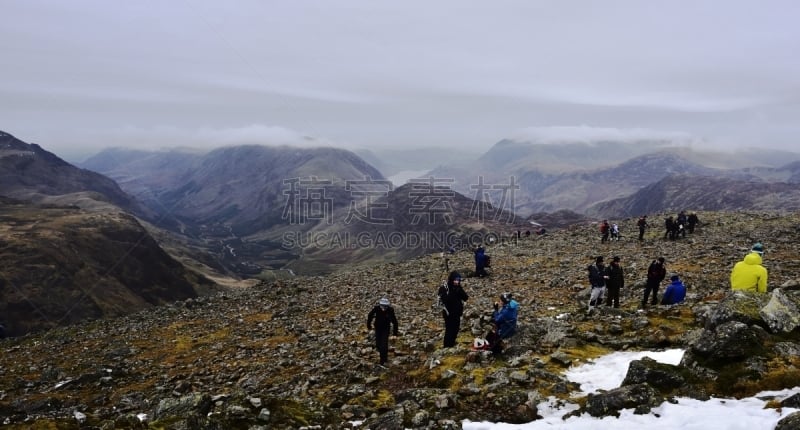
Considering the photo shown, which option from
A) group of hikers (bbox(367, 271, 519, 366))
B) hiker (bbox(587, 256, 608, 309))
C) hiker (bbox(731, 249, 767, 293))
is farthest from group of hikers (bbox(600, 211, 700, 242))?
group of hikers (bbox(367, 271, 519, 366))

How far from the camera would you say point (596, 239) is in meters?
53.8

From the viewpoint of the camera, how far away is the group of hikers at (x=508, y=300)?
1619 centimetres

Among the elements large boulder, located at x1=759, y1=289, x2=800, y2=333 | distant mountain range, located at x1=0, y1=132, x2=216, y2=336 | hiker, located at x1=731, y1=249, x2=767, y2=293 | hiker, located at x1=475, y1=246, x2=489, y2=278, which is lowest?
distant mountain range, located at x1=0, y1=132, x2=216, y2=336

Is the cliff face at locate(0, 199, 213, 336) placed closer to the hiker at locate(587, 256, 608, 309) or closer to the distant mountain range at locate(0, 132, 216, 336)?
the distant mountain range at locate(0, 132, 216, 336)

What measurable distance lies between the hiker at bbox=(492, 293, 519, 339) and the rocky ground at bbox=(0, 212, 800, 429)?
478 millimetres

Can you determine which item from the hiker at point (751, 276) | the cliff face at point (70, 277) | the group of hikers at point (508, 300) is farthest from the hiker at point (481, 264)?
the cliff face at point (70, 277)

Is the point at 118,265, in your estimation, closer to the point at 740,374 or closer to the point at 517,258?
the point at 517,258

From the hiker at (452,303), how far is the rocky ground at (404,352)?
3.40 feet

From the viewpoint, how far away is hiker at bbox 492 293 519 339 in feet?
60.2

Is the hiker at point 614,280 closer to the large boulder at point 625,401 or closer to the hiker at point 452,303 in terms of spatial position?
the hiker at point 452,303

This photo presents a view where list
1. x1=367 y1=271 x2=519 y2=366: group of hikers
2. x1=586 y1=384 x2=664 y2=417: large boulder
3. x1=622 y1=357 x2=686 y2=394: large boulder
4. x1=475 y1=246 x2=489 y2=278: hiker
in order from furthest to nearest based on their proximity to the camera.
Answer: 1. x1=475 y1=246 x2=489 y2=278: hiker
2. x1=367 y1=271 x2=519 y2=366: group of hikers
3. x1=622 y1=357 x2=686 y2=394: large boulder
4. x1=586 y1=384 x2=664 y2=417: large boulder

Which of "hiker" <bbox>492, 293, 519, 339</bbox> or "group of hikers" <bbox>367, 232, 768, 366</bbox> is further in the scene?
"hiker" <bbox>492, 293, 519, 339</bbox>

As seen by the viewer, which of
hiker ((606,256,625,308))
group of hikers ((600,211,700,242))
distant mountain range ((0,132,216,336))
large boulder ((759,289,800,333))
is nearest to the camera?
large boulder ((759,289,800,333))

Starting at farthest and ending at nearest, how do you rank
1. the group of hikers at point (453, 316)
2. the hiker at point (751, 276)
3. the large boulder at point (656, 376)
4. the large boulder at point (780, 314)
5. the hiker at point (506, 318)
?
the group of hikers at point (453, 316) → the hiker at point (506, 318) → the hiker at point (751, 276) → the large boulder at point (780, 314) → the large boulder at point (656, 376)
